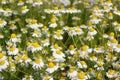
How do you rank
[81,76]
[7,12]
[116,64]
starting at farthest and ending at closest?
[7,12] → [116,64] → [81,76]

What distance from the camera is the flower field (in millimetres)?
3348

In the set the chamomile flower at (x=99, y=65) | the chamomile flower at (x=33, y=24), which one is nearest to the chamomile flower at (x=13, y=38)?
the chamomile flower at (x=33, y=24)

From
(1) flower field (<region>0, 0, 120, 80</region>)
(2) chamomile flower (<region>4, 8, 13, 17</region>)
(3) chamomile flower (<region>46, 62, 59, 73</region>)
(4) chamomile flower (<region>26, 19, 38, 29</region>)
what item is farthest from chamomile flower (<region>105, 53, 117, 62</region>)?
(2) chamomile flower (<region>4, 8, 13, 17</region>)

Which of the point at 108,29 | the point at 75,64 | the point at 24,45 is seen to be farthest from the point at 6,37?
the point at 108,29

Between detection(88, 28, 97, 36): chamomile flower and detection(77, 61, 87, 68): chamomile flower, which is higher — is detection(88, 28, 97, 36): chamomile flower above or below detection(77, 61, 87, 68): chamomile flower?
above

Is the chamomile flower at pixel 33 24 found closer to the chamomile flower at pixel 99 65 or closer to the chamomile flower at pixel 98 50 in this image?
the chamomile flower at pixel 98 50

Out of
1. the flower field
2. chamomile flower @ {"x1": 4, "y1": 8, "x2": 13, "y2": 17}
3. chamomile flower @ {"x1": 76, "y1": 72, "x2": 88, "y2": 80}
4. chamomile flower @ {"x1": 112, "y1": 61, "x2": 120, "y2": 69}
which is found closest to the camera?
chamomile flower @ {"x1": 76, "y1": 72, "x2": 88, "y2": 80}

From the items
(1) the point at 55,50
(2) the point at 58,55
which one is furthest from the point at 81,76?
(1) the point at 55,50

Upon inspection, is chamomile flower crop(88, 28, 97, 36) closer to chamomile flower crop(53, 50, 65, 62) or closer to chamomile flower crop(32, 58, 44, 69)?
chamomile flower crop(53, 50, 65, 62)

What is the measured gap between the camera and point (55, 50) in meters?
3.56

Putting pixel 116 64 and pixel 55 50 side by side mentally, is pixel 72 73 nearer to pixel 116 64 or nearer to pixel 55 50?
pixel 55 50

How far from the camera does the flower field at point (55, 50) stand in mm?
3348

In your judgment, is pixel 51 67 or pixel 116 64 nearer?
pixel 51 67

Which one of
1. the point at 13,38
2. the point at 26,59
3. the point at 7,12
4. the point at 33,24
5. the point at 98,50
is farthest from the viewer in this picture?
the point at 7,12
